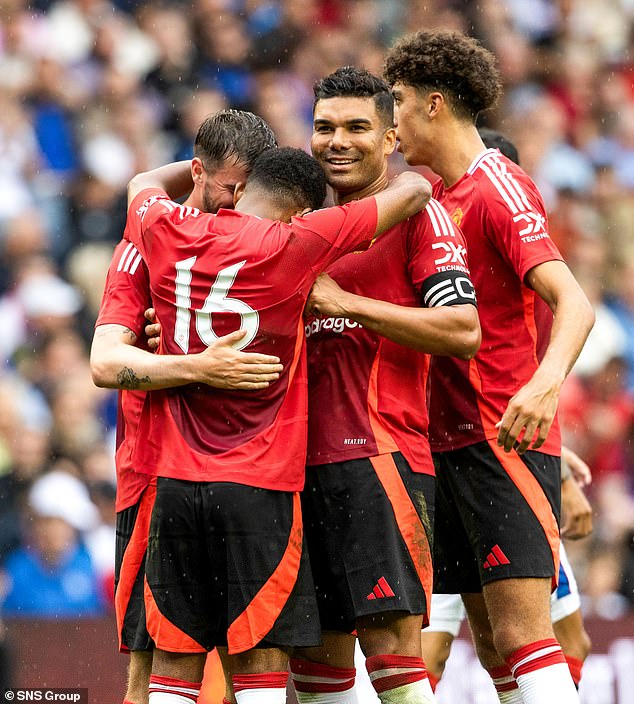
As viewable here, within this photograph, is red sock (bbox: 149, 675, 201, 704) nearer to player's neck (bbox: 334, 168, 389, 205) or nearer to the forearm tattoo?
the forearm tattoo

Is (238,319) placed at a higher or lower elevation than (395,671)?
higher

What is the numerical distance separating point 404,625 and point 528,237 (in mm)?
1419

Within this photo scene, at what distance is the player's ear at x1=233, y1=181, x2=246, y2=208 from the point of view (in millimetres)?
4469

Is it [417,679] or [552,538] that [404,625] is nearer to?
[417,679]

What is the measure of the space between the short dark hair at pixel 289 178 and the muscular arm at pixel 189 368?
52 centimetres

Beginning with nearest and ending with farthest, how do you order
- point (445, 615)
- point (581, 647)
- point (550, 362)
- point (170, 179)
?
1. point (550, 362)
2. point (170, 179)
3. point (581, 647)
4. point (445, 615)

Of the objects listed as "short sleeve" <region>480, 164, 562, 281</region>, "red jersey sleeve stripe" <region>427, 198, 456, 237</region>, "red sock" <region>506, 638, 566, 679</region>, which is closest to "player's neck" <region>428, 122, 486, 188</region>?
"short sleeve" <region>480, 164, 562, 281</region>

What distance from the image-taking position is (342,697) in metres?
4.66

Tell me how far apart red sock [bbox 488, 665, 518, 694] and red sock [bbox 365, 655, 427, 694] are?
93cm

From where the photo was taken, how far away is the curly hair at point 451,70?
4.93m

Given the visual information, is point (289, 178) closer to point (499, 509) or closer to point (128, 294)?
point (128, 294)

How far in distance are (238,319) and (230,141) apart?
0.77 meters

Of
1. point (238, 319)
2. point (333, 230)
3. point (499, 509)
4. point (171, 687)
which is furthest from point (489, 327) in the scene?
point (171, 687)
